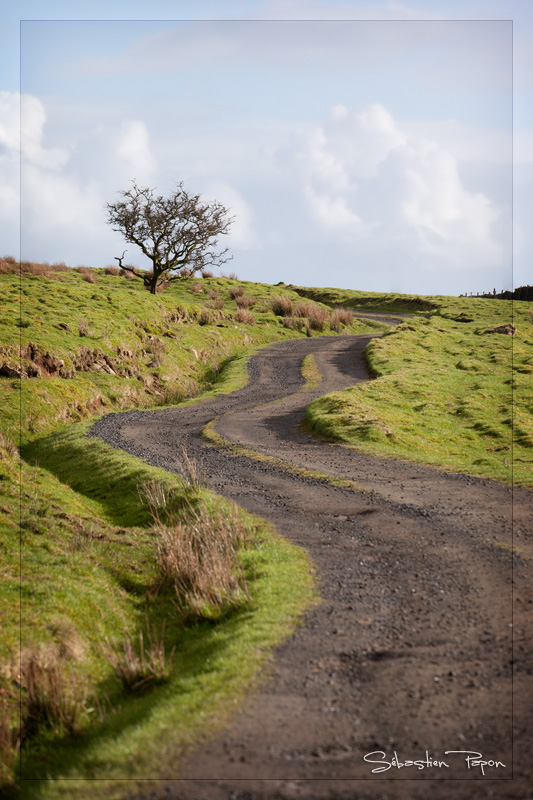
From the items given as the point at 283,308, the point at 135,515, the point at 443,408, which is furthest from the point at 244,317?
the point at 135,515

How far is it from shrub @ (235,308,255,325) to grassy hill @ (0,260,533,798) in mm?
5030

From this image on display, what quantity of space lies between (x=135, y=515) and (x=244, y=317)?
38.5 meters

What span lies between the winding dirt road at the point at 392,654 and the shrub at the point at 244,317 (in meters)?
36.1

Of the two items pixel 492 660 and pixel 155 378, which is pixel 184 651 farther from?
pixel 155 378

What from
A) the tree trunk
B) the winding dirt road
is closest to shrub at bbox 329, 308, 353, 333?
the tree trunk

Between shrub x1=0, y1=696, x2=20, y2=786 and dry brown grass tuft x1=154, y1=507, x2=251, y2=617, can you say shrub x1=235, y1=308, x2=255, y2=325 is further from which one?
shrub x1=0, y1=696, x2=20, y2=786

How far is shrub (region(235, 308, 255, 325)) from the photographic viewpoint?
5381 cm

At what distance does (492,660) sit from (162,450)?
16.1 meters

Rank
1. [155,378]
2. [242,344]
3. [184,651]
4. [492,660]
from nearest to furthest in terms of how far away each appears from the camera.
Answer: [492,660], [184,651], [155,378], [242,344]

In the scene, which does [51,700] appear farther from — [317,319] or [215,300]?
[215,300]

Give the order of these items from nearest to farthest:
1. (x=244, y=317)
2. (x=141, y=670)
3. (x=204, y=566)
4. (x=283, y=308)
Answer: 1. (x=141, y=670)
2. (x=204, y=566)
3. (x=244, y=317)
4. (x=283, y=308)

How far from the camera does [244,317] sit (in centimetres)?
5394

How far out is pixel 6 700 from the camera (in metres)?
8.44

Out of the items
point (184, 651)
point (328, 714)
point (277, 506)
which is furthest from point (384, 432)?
point (328, 714)
